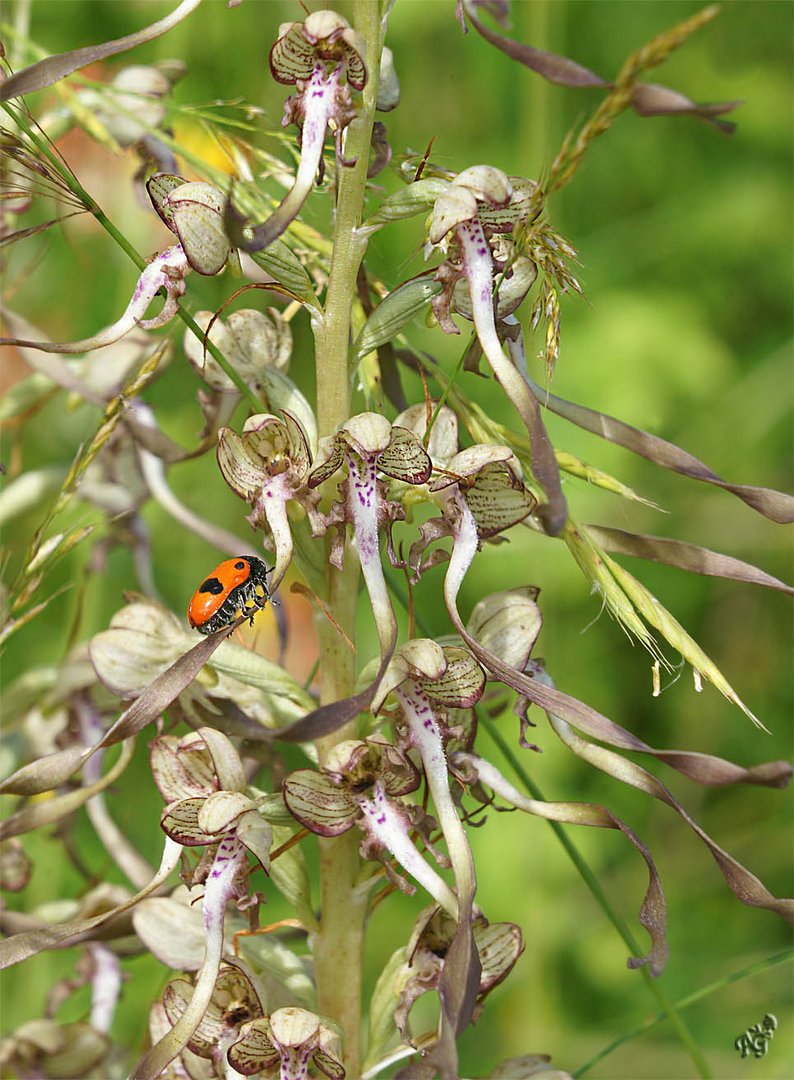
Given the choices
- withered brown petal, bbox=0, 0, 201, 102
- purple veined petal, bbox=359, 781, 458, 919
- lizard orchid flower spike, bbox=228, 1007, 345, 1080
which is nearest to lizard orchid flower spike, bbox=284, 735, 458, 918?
purple veined petal, bbox=359, 781, 458, 919

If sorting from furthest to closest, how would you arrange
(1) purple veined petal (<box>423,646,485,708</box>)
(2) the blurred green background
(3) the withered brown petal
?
(2) the blurred green background
(1) purple veined petal (<box>423,646,485,708</box>)
(3) the withered brown petal

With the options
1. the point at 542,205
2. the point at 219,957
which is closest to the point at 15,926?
the point at 219,957

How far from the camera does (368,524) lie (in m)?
0.86

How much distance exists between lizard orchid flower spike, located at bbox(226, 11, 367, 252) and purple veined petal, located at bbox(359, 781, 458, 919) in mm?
408

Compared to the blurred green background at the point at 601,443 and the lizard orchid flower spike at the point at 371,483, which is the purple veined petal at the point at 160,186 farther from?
the blurred green background at the point at 601,443

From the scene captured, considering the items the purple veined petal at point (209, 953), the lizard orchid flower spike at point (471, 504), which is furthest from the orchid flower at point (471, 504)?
the purple veined petal at point (209, 953)

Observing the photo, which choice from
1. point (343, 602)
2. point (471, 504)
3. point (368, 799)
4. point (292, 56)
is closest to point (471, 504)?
point (471, 504)

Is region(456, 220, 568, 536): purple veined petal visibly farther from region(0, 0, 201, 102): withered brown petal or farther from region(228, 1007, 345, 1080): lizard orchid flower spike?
region(228, 1007, 345, 1080): lizard orchid flower spike

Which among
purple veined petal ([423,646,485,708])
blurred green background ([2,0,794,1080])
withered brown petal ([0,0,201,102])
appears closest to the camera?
withered brown petal ([0,0,201,102])

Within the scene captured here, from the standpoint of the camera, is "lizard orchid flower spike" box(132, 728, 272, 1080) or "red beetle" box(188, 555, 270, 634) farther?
"red beetle" box(188, 555, 270, 634)

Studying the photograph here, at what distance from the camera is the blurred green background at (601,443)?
7.02 ft

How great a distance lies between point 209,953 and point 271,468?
0.33m

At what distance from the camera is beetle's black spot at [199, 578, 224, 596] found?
96cm

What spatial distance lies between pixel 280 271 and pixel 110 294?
1.46 m
